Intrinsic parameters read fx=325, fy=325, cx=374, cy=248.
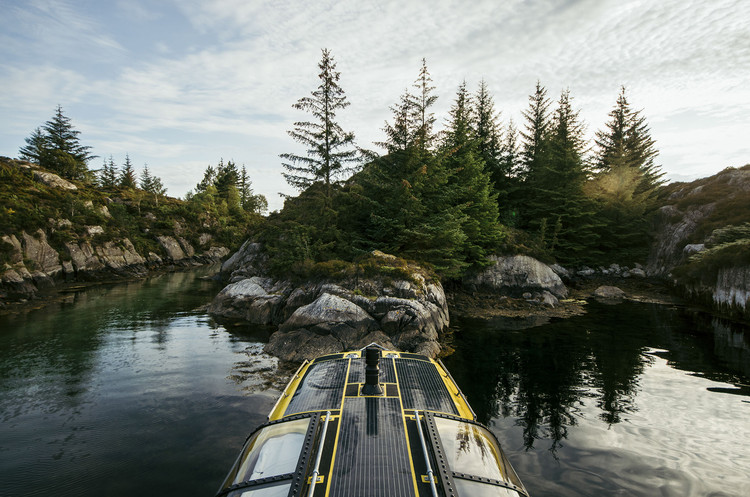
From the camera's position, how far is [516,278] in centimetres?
2903

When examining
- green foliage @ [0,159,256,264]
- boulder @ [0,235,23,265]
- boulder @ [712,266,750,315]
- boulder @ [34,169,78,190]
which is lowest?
boulder @ [712,266,750,315]

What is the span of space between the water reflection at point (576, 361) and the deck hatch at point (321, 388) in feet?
19.5

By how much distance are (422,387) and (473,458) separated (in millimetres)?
2026

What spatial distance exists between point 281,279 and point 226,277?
64.1 ft

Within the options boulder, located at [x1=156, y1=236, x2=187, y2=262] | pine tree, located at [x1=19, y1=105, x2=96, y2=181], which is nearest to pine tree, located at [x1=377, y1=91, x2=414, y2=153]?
boulder, located at [x1=156, y1=236, x2=187, y2=262]

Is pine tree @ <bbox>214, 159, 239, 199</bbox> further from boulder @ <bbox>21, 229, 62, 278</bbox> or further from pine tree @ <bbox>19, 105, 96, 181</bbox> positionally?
boulder @ <bbox>21, 229, 62, 278</bbox>

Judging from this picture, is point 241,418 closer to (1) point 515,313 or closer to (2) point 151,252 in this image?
(1) point 515,313

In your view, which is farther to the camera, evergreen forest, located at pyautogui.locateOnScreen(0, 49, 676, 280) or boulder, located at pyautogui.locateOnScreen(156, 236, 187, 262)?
boulder, located at pyautogui.locateOnScreen(156, 236, 187, 262)

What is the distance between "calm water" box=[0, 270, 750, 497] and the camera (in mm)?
8234

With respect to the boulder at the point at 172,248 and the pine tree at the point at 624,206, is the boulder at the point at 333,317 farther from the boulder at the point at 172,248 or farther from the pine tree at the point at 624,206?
the boulder at the point at 172,248

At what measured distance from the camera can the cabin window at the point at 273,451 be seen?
4.79m

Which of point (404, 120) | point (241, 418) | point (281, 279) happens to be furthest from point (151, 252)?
point (241, 418)

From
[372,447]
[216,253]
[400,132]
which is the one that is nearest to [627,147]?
[400,132]

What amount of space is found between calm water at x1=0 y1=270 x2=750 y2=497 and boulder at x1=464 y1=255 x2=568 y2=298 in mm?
7509
